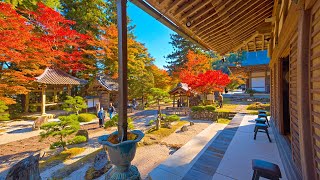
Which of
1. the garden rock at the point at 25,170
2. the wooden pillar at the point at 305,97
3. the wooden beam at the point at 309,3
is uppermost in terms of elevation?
the wooden beam at the point at 309,3

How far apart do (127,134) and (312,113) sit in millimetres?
2142

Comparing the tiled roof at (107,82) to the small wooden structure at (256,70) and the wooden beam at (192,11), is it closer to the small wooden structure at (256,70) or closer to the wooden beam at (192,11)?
the wooden beam at (192,11)

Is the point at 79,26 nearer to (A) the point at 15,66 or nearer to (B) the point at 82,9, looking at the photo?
(B) the point at 82,9

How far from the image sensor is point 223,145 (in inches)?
185

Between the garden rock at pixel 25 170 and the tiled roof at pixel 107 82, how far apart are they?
1341cm

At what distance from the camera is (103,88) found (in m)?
17.2

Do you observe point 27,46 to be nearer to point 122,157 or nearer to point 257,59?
point 122,157

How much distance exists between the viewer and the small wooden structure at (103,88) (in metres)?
17.0

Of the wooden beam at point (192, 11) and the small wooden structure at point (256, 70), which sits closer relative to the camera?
the wooden beam at point (192, 11)

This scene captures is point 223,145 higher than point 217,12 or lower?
lower

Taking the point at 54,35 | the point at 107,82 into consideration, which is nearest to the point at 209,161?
the point at 107,82

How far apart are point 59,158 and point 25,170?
2.99m

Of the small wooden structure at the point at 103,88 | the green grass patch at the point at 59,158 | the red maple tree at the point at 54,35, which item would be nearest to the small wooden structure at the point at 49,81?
the red maple tree at the point at 54,35

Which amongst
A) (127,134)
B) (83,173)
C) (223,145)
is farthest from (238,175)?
(83,173)
